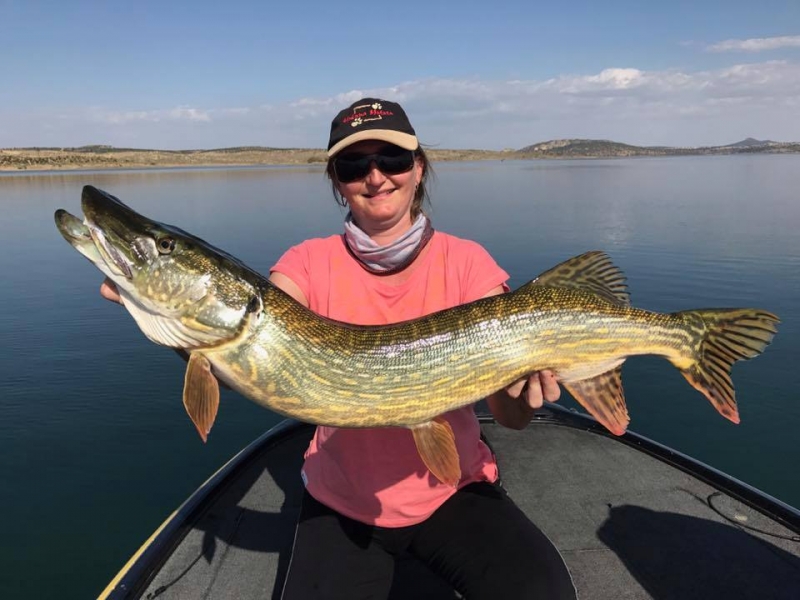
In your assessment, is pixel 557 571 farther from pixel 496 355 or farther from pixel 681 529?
pixel 681 529

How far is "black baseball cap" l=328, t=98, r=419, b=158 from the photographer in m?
2.60

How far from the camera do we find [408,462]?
2.61 m

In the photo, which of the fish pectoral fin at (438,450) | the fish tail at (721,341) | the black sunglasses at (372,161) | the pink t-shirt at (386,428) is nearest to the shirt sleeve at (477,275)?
the pink t-shirt at (386,428)

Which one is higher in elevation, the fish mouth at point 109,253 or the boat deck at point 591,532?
the fish mouth at point 109,253

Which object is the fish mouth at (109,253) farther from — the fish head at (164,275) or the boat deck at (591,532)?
the boat deck at (591,532)

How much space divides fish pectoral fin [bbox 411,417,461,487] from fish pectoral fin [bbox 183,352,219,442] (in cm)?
87

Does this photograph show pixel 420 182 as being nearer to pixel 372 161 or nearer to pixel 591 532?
pixel 372 161

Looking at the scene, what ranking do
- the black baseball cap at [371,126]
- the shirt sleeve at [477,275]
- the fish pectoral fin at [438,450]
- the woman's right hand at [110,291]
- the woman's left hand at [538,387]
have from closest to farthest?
the woman's right hand at [110,291] → the fish pectoral fin at [438,450] → the woman's left hand at [538,387] → the black baseball cap at [371,126] → the shirt sleeve at [477,275]

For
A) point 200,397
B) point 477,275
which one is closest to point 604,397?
point 477,275

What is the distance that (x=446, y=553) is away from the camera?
2430mm

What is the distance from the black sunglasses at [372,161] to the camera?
267cm

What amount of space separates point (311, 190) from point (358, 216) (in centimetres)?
3371

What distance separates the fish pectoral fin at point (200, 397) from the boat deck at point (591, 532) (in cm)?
138

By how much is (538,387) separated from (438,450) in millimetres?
566
